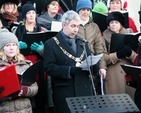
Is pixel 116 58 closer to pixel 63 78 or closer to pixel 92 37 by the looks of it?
pixel 92 37

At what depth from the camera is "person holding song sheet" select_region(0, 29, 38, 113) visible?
395cm

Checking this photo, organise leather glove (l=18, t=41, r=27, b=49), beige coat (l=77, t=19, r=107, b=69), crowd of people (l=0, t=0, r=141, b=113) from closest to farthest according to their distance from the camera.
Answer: crowd of people (l=0, t=0, r=141, b=113), leather glove (l=18, t=41, r=27, b=49), beige coat (l=77, t=19, r=107, b=69)

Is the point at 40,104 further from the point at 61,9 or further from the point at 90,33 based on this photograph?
the point at 61,9

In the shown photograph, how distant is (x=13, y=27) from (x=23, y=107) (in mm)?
1682

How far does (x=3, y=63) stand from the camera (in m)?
4.07

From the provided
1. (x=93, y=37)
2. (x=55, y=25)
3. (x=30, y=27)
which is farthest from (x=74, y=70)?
(x=55, y=25)

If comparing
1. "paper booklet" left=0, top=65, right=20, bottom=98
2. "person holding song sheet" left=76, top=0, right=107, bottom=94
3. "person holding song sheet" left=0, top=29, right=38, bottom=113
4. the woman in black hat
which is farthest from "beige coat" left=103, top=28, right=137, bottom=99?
"paper booklet" left=0, top=65, right=20, bottom=98

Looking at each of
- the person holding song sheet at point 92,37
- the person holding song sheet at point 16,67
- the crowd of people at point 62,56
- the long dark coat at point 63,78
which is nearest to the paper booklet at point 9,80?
the crowd of people at point 62,56

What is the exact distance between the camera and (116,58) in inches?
198

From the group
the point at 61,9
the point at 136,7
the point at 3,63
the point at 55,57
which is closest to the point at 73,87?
the point at 55,57

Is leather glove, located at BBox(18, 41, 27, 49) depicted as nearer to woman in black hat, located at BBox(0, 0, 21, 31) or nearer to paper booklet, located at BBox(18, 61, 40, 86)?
paper booklet, located at BBox(18, 61, 40, 86)

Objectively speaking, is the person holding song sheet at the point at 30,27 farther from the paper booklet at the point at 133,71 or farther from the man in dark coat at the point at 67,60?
the paper booklet at the point at 133,71

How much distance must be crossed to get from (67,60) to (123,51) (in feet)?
3.12

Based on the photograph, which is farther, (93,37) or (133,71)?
(93,37)
